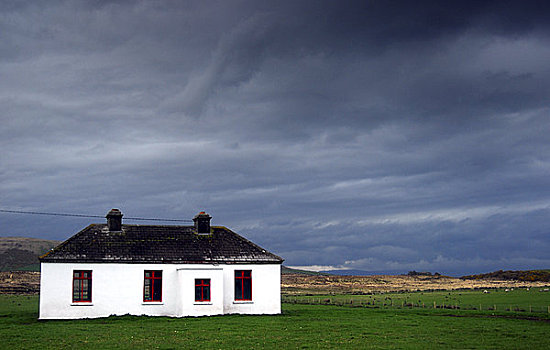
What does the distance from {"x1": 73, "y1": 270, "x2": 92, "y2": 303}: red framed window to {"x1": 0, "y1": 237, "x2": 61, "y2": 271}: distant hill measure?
13430 cm

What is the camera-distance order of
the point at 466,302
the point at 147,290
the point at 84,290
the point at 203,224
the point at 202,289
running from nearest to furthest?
the point at 84,290
the point at 202,289
the point at 147,290
the point at 203,224
the point at 466,302

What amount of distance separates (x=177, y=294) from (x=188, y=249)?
3.50 metres

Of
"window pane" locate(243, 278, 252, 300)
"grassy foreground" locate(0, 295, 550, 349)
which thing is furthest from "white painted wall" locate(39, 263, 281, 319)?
"grassy foreground" locate(0, 295, 550, 349)

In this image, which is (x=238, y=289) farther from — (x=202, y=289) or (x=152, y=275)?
(x=152, y=275)

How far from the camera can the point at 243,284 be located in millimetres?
40281

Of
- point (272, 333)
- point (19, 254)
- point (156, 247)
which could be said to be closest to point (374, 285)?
point (156, 247)

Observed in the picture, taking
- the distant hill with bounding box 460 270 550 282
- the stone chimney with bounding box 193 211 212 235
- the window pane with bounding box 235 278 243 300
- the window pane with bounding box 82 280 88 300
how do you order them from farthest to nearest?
the distant hill with bounding box 460 270 550 282 → the stone chimney with bounding box 193 211 212 235 → the window pane with bounding box 235 278 243 300 → the window pane with bounding box 82 280 88 300

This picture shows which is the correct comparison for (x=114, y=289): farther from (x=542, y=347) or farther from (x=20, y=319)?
(x=542, y=347)

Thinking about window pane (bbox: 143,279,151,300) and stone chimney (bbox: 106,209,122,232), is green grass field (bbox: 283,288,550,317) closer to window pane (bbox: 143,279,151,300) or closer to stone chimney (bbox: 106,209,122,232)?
window pane (bbox: 143,279,151,300)

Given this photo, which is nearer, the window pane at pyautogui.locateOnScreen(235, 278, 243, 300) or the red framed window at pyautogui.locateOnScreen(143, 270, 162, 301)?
the red framed window at pyautogui.locateOnScreen(143, 270, 162, 301)

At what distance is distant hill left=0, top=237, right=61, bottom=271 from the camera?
16430 cm

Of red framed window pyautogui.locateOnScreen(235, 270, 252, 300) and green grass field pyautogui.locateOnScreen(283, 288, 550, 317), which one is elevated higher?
red framed window pyautogui.locateOnScreen(235, 270, 252, 300)

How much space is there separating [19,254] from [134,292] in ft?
532

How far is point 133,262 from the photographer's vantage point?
126ft
